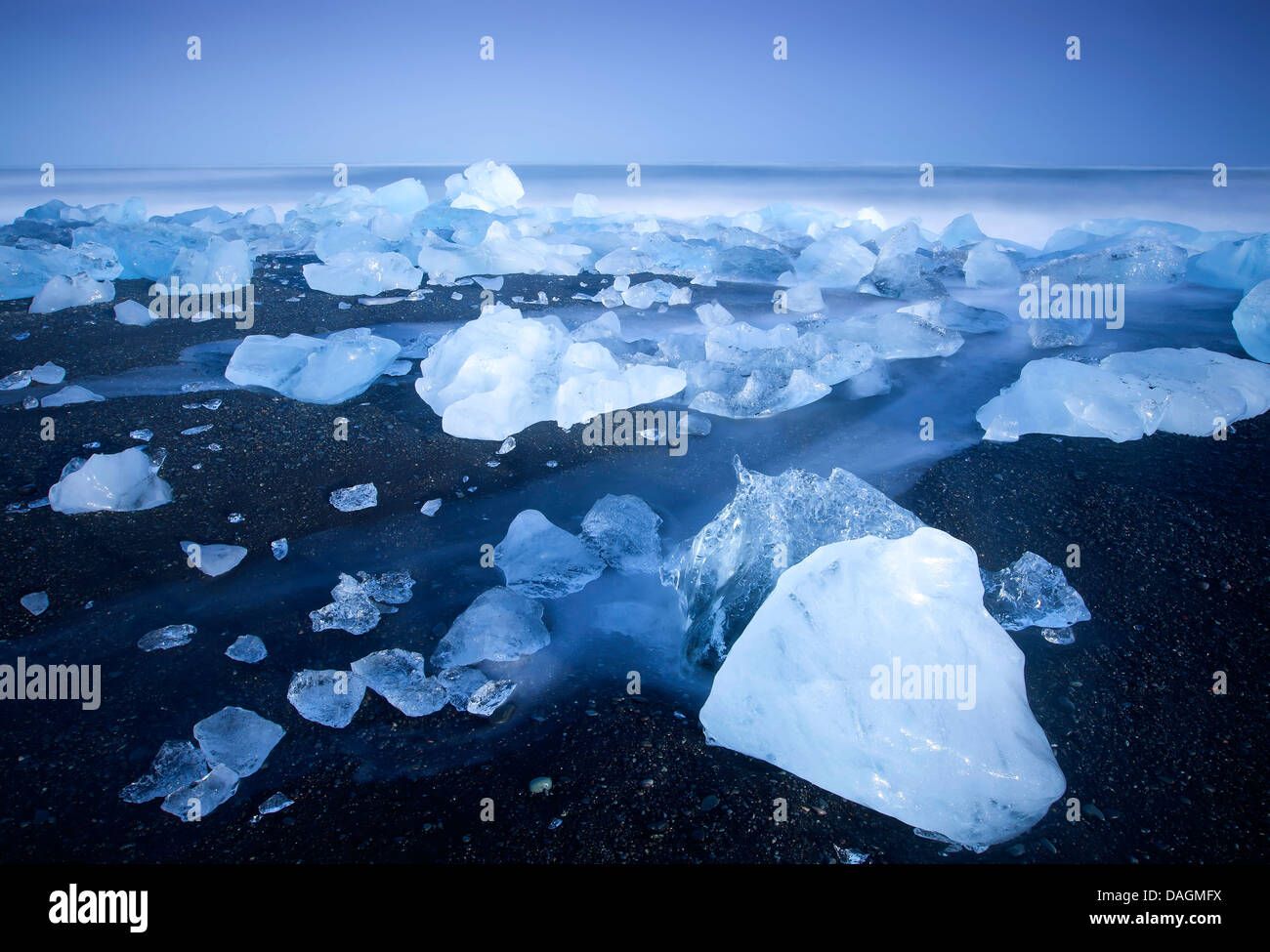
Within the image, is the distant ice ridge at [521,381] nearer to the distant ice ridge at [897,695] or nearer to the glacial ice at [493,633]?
the glacial ice at [493,633]

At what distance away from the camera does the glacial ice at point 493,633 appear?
2.29m

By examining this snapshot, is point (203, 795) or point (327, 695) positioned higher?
point (327, 695)

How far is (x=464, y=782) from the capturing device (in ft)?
5.99

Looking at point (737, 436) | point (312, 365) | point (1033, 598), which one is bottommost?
point (1033, 598)

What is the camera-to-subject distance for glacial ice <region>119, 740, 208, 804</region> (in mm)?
1803

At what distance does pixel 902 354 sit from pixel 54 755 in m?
5.30

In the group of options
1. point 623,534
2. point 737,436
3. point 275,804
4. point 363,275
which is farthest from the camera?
point 363,275

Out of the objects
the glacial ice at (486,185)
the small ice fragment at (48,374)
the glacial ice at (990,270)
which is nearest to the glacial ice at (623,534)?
the small ice fragment at (48,374)

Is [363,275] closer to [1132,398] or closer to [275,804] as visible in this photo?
[275,804]

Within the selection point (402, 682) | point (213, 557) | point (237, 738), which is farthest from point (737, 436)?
point (237, 738)

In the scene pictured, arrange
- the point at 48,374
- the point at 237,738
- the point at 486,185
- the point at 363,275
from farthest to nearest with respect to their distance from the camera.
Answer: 1. the point at 486,185
2. the point at 363,275
3. the point at 48,374
4. the point at 237,738

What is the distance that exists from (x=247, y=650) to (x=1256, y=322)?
6.23 meters

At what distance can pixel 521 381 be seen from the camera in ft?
13.3
